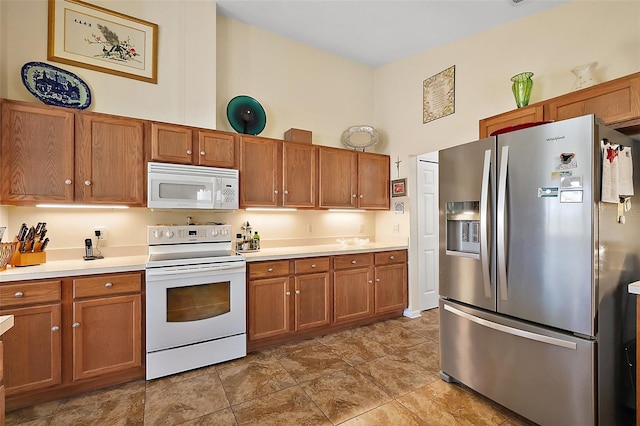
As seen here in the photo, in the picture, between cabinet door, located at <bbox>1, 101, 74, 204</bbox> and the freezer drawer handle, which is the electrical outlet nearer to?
cabinet door, located at <bbox>1, 101, 74, 204</bbox>

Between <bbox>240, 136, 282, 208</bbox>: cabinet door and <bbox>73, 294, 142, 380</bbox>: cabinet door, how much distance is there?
1.33m

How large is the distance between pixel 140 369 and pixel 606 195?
3359 mm

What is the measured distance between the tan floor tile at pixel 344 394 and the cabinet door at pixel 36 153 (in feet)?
8.01

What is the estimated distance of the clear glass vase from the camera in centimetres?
239

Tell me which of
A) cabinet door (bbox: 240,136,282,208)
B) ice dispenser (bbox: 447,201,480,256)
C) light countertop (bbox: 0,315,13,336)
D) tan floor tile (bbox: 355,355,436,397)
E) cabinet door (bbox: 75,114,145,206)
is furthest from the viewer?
cabinet door (bbox: 240,136,282,208)

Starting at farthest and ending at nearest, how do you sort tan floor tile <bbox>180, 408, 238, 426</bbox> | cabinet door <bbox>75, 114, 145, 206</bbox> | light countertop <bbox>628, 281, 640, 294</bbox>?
cabinet door <bbox>75, 114, 145, 206</bbox> → tan floor tile <bbox>180, 408, 238, 426</bbox> → light countertop <bbox>628, 281, 640, 294</bbox>

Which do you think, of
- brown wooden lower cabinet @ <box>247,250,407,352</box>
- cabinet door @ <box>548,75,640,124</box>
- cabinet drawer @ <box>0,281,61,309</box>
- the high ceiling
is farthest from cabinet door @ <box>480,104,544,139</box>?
cabinet drawer @ <box>0,281,61,309</box>

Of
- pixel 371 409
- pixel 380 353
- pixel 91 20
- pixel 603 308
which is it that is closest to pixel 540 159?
pixel 603 308

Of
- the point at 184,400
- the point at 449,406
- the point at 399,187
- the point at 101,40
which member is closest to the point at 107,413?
the point at 184,400

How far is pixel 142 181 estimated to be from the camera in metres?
2.63

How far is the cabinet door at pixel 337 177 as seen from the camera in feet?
11.9

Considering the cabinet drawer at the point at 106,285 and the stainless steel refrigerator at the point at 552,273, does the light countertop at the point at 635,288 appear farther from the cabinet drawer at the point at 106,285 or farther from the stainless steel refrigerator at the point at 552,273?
the cabinet drawer at the point at 106,285

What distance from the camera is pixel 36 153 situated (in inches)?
89.4

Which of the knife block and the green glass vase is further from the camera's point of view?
the green glass vase
